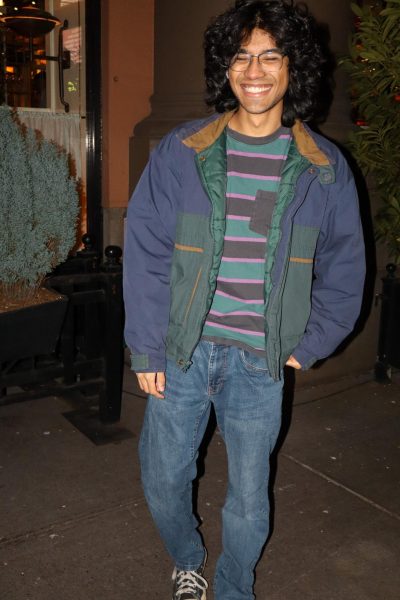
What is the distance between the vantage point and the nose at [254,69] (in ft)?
7.55

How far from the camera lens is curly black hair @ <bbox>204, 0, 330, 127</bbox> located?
232 cm

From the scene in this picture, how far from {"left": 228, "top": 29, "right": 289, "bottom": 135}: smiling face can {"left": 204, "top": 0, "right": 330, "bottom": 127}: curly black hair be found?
3cm

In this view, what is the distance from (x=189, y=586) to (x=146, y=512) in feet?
2.43

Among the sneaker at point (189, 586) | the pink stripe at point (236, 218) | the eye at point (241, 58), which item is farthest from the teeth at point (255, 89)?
the sneaker at point (189, 586)

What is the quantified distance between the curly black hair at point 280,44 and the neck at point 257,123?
0.18ft

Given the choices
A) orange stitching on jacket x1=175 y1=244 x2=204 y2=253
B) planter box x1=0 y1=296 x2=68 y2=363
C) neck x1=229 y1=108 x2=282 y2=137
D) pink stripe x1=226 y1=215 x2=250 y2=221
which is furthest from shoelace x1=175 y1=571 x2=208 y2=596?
neck x1=229 y1=108 x2=282 y2=137

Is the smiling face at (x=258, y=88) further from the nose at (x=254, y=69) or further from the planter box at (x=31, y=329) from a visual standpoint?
the planter box at (x=31, y=329)

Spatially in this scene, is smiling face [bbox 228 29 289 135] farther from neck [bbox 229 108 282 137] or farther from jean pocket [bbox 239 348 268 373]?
jean pocket [bbox 239 348 268 373]

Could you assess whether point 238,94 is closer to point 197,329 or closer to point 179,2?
point 197,329

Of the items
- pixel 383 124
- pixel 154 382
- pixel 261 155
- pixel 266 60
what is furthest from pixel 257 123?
pixel 383 124

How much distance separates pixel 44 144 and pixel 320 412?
272cm

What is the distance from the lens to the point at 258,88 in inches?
91.2

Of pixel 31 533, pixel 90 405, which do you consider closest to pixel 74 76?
pixel 90 405

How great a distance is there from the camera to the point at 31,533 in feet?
10.5
